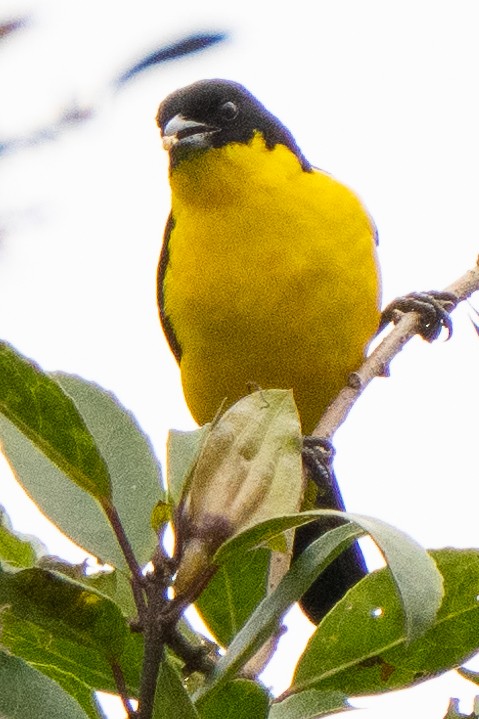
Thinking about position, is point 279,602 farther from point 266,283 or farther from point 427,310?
point 266,283

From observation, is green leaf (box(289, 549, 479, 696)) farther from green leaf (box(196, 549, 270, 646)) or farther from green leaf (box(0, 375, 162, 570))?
green leaf (box(0, 375, 162, 570))

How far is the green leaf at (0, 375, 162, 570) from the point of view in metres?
1.33

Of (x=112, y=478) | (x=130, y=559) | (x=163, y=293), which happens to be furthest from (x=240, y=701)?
(x=163, y=293)

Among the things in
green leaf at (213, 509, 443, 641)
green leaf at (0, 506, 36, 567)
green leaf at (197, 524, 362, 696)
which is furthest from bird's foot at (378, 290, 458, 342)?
green leaf at (213, 509, 443, 641)

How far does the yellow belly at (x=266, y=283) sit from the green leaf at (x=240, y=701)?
2230 millimetres

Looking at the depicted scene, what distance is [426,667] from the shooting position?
137cm

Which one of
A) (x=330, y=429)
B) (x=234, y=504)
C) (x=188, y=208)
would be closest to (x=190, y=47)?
(x=234, y=504)

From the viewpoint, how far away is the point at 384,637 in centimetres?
137

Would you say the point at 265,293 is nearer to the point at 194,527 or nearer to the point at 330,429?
the point at 330,429

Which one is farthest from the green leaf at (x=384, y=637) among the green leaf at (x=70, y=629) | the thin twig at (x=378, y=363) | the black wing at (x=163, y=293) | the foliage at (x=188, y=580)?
the black wing at (x=163, y=293)

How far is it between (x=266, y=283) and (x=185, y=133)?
0.67 metres

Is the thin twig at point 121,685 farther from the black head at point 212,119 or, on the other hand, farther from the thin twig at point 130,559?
the black head at point 212,119

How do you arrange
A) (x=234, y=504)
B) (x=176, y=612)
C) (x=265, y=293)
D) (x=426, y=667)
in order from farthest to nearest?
(x=265, y=293), (x=426, y=667), (x=234, y=504), (x=176, y=612)

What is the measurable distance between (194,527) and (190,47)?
501 millimetres
